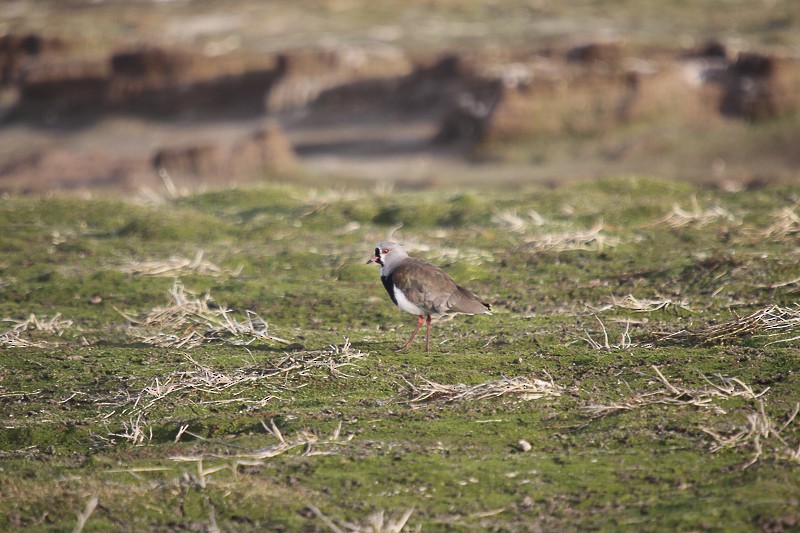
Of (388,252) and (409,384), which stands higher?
(388,252)

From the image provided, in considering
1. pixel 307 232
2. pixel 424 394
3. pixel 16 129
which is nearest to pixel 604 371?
pixel 424 394

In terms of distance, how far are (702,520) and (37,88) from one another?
3900 centimetres

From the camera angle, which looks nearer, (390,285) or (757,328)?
(757,328)

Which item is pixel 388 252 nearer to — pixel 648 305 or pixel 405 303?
pixel 405 303

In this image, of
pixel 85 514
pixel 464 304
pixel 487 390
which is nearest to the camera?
pixel 85 514

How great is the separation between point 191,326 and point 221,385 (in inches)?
72.0

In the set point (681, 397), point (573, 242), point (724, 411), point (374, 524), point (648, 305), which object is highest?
point (374, 524)

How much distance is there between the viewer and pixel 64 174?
30.2 m

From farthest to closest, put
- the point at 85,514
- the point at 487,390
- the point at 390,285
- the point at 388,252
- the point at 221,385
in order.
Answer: the point at 388,252, the point at 390,285, the point at 221,385, the point at 487,390, the point at 85,514

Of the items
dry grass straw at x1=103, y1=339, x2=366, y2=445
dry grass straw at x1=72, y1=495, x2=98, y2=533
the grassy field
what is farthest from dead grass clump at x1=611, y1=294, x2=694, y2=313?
dry grass straw at x1=72, y1=495, x2=98, y2=533

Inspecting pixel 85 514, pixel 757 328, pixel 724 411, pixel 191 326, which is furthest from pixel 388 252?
pixel 85 514

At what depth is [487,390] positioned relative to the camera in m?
6.28

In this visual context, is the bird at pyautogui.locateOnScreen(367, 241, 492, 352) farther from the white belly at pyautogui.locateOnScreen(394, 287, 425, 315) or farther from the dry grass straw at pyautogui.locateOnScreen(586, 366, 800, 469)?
the dry grass straw at pyautogui.locateOnScreen(586, 366, 800, 469)

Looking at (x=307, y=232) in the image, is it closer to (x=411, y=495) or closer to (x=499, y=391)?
(x=499, y=391)
